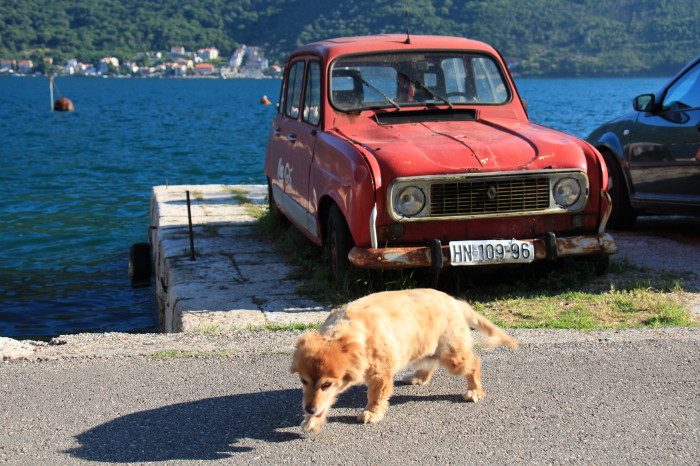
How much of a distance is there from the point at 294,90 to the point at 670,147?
3728 mm

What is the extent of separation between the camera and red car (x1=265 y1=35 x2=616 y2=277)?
234 inches

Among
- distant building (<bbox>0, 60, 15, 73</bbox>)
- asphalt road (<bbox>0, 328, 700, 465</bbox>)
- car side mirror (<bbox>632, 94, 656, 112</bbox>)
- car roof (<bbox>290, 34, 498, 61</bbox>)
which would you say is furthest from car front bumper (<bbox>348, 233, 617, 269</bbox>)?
distant building (<bbox>0, 60, 15, 73</bbox>)

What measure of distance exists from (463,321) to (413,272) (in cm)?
216

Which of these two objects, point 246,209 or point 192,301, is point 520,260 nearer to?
point 192,301

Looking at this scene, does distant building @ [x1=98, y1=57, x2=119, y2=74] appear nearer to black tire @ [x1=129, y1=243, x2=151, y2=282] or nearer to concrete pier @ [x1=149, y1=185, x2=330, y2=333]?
concrete pier @ [x1=149, y1=185, x2=330, y2=333]

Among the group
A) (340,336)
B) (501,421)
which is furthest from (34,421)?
(501,421)

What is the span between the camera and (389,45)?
291 inches

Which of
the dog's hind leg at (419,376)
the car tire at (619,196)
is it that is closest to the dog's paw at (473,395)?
the dog's hind leg at (419,376)

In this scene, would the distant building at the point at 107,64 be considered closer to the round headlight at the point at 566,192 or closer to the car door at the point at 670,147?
the car door at the point at 670,147

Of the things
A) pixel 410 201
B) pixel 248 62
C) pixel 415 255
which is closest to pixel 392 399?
pixel 415 255

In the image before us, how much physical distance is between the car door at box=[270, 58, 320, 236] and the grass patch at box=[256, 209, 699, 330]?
666 millimetres

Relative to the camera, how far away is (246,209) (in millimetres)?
10906

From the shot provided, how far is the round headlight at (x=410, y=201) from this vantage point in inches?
233

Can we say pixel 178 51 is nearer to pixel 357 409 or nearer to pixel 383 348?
pixel 357 409
